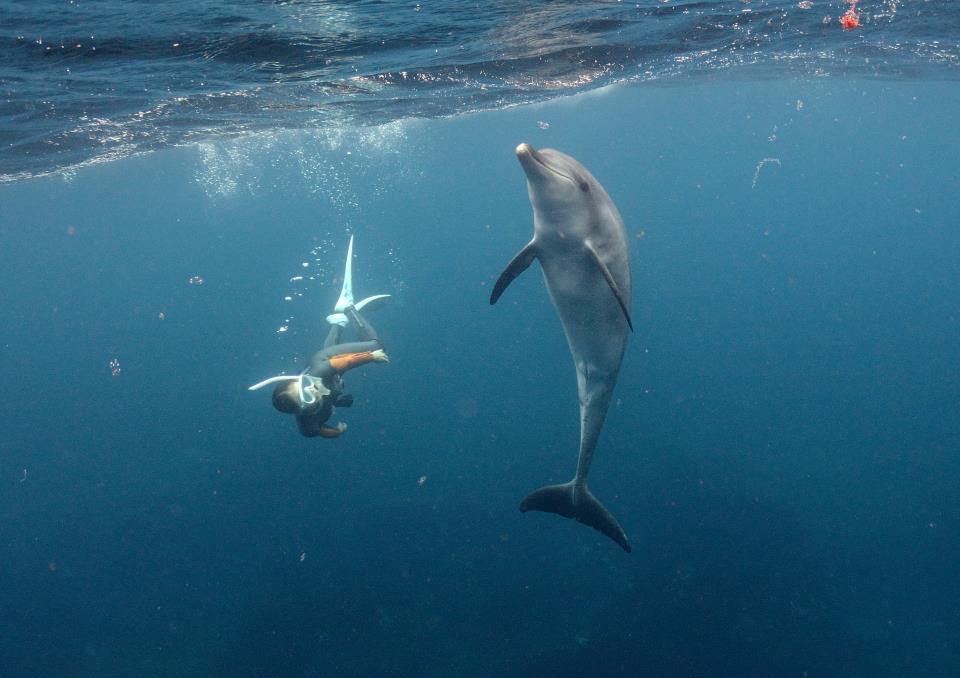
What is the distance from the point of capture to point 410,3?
9125mm

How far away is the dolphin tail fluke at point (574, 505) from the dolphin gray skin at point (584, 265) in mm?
190

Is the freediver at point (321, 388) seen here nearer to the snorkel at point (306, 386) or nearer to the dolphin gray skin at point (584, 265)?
the snorkel at point (306, 386)

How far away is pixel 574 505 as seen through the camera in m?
7.34

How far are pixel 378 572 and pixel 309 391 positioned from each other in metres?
7.98

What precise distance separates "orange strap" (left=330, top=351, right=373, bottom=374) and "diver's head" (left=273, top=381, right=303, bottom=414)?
95cm

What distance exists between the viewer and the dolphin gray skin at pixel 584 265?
498 cm

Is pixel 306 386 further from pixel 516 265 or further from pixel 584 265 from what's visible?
pixel 584 265

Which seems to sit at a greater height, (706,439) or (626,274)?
(626,274)

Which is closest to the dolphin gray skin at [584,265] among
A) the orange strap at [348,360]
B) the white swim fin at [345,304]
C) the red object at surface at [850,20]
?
the orange strap at [348,360]

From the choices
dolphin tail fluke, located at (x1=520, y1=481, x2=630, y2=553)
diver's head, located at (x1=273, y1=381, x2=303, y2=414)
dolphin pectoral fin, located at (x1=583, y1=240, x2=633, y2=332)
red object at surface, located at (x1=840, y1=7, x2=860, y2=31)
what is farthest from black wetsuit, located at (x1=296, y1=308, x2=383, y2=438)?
red object at surface, located at (x1=840, y1=7, x2=860, y2=31)

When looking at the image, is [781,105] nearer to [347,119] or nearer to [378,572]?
[347,119]

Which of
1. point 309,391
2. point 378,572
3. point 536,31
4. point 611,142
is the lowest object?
point 611,142

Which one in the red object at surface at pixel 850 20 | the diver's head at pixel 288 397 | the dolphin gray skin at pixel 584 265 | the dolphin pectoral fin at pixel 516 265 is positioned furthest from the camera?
the red object at surface at pixel 850 20

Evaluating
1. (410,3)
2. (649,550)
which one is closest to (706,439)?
(649,550)
